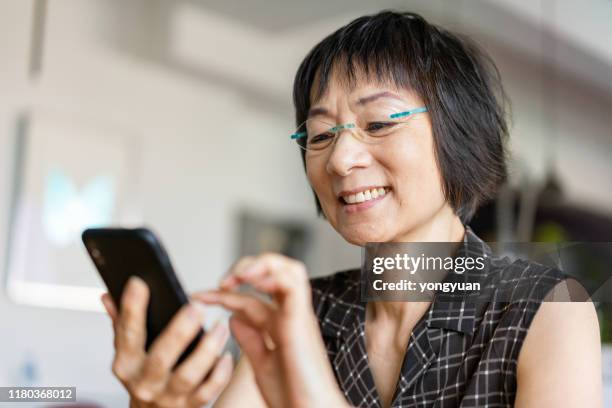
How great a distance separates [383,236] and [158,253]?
45cm

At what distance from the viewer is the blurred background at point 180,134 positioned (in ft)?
11.0

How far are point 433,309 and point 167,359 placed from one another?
0.52m

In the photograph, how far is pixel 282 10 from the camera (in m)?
4.02

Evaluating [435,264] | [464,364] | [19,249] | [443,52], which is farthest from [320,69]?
[19,249]

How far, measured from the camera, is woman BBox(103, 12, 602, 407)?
97cm

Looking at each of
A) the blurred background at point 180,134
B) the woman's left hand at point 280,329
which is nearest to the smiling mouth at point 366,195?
the woman's left hand at point 280,329

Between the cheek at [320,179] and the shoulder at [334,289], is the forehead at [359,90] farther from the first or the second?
the shoulder at [334,289]

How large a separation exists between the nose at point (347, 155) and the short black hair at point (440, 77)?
0.10 m

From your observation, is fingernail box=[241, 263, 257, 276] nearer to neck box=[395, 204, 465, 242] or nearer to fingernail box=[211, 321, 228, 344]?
fingernail box=[211, 321, 228, 344]

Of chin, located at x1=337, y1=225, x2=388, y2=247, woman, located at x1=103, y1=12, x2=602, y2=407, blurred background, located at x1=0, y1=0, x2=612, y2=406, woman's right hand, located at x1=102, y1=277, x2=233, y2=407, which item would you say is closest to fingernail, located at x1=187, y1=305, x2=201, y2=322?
woman's right hand, located at x1=102, y1=277, x2=233, y2=407

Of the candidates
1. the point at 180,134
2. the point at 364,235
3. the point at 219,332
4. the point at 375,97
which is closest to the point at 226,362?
the point at 219,332

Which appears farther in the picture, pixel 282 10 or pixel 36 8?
pixel 282 10

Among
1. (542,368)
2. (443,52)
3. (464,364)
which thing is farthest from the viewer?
(443,52)

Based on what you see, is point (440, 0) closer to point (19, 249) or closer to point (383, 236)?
point (19, 249)
